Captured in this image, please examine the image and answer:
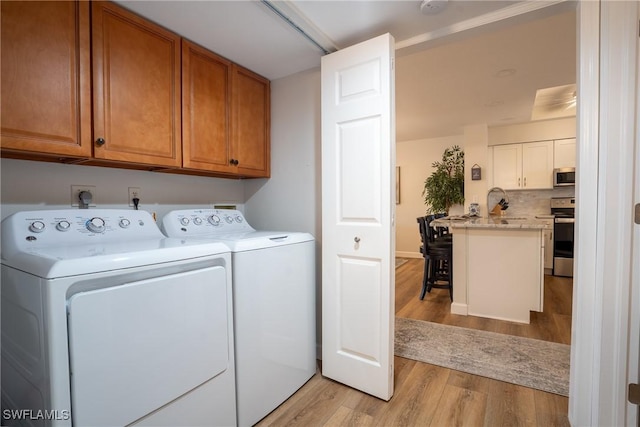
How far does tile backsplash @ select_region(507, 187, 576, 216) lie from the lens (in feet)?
15.5

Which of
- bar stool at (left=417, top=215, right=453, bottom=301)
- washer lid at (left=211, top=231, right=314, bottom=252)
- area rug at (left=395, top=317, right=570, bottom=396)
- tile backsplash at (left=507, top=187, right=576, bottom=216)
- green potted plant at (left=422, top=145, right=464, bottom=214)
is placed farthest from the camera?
green potted plant at (left=422, top=145, right=464, bottom=214)

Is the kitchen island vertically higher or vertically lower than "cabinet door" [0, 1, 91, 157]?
lower

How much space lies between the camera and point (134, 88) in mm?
1508

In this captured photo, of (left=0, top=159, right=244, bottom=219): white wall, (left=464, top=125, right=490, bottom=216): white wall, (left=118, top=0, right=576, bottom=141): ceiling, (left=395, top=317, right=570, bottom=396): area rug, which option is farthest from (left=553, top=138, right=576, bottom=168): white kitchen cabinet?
(left=0, top=159, right=244, bottom=219): white wall

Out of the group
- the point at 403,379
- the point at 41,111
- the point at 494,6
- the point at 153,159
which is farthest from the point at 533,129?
the point at 41,111

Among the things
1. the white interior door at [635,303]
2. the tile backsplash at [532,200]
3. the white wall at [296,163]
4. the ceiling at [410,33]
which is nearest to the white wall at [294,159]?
the white wall at [296,163]

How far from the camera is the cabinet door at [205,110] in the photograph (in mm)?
1743

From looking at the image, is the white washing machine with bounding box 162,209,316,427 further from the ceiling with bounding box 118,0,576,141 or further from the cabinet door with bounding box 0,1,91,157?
the ceiling with bounding box 118,0,576,141

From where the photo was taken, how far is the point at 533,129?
188 inches

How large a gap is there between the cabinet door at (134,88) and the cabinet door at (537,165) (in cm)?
511

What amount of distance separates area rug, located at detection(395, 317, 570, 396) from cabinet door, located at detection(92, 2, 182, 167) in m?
2.19

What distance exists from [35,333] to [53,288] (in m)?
0.21

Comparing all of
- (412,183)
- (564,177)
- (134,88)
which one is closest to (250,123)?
(134,88)

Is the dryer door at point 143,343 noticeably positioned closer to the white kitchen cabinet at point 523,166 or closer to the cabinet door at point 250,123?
the cabinet door at point 250,123
